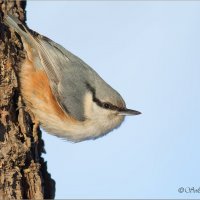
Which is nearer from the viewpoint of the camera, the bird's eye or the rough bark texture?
the rough bark texture

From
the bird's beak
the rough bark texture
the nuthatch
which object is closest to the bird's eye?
the nuthatch

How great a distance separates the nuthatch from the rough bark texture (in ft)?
0.32

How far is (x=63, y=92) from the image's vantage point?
3729 mm

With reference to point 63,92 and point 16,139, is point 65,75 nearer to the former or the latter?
point 63,92

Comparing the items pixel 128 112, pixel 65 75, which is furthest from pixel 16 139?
pixel 128 112

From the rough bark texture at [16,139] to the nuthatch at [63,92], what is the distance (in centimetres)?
10

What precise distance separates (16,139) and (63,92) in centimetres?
81

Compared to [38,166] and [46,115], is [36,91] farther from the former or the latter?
[38,166]

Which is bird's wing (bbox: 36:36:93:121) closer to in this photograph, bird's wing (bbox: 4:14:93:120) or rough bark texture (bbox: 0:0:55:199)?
bird's wing (bbox: 4:14:93:120)

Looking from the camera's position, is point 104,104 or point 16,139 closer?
point 16,139

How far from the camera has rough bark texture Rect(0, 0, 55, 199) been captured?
287cm

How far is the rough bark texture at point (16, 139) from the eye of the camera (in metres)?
2.87

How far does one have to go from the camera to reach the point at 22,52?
372cm

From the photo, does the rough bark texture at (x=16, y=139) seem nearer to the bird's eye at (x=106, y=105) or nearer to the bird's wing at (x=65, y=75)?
the bird's wing at (x=65, y=75)
